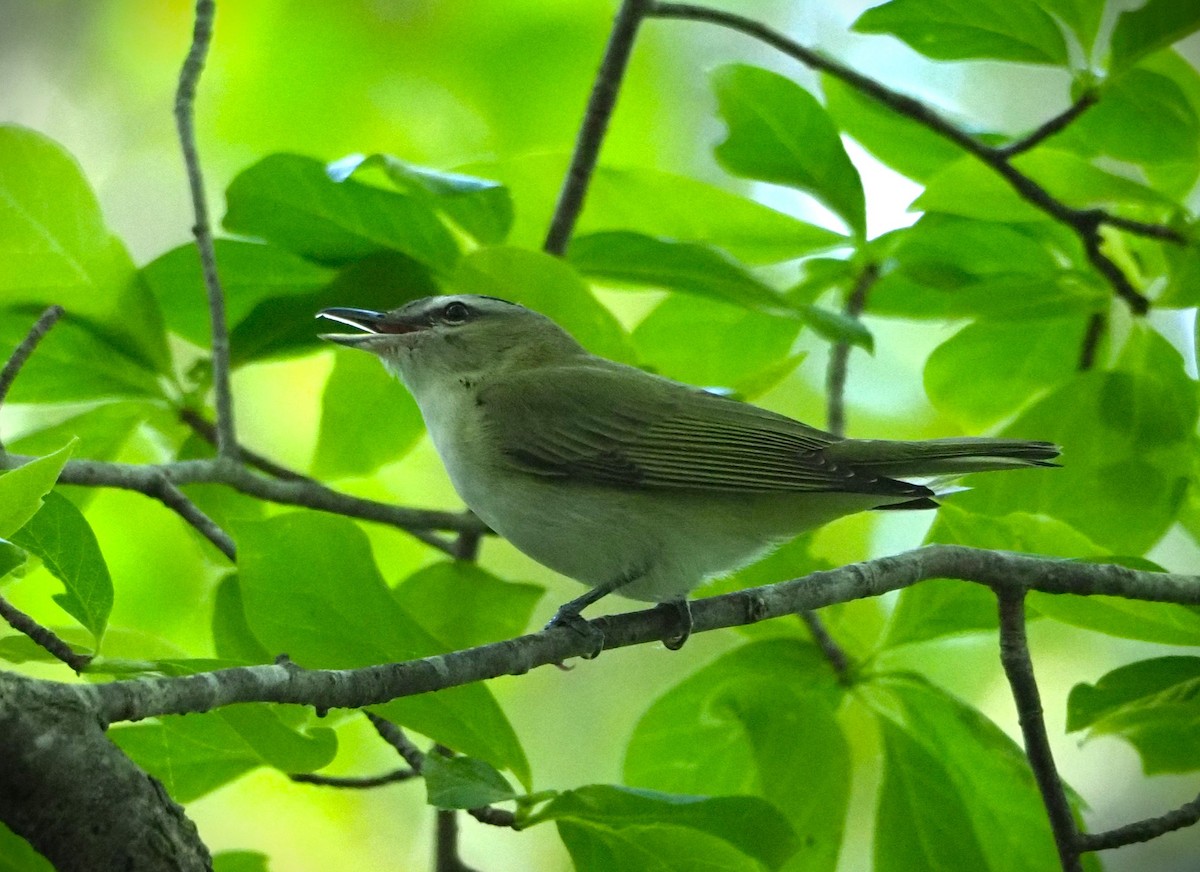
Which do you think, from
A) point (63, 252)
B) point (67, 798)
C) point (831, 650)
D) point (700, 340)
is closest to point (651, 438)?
point (700, 340)

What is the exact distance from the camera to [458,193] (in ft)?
7.34

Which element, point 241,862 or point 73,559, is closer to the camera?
point 73,559

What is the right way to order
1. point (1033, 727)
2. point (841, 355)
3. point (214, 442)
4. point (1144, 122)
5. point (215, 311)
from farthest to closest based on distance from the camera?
point (841, 355) → point (214, 442) → point (1144, 122) → point (215, 311) → point (1033, 727)

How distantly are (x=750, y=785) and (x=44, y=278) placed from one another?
1.73 m

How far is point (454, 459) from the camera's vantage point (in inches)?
108

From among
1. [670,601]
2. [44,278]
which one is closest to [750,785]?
[670,601]

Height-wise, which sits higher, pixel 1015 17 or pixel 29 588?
pixel 1015 17

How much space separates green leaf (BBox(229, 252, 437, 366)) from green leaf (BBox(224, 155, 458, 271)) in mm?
48

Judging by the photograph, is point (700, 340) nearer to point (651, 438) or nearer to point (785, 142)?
point (651, 438)

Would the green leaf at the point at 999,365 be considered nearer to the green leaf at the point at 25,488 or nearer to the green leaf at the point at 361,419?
the green leaf at the point at 361,419

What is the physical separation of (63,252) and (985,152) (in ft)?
6.15

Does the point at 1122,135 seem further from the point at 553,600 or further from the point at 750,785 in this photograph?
the point at 553,600

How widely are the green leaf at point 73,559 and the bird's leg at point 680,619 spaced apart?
3.40ft

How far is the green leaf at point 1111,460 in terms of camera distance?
95.3 inches
